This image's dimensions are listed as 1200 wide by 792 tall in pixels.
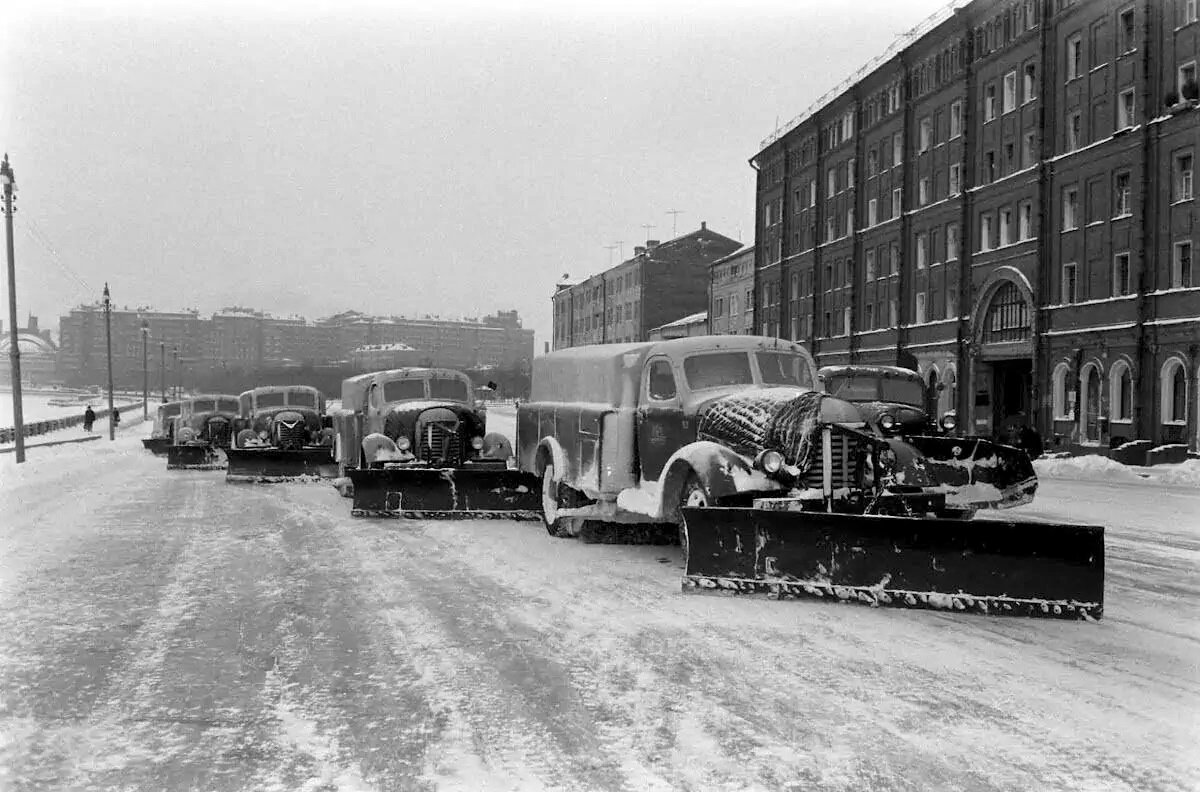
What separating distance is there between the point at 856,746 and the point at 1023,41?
41.1 meters

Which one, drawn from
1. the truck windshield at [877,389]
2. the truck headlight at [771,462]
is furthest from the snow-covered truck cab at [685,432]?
the truck windshield at [877,389]

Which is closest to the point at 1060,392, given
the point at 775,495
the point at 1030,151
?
the point at 1030,151

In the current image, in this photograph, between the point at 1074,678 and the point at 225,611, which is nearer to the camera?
the point at 1074,678

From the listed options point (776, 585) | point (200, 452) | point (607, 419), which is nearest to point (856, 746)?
point (776, 585)

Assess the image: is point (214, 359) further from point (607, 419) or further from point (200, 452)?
point (607, 419)

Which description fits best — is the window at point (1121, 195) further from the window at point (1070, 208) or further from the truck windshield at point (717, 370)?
the truck windshield at point (717, 370)

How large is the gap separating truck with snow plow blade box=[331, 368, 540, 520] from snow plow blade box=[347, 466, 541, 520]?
0.04 ft

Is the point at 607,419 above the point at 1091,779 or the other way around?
above

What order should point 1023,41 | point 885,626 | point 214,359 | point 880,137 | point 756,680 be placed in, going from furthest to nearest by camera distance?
point 214,359 → point 880,137 → point 1023,41 → point 885,626 → point 756,680

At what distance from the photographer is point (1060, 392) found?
37.0 meters

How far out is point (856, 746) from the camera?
4652mm

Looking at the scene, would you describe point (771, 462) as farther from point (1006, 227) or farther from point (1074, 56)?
point (1006, 227)

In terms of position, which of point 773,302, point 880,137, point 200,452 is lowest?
point 200,452

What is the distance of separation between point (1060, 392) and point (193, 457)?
92.2 ft
